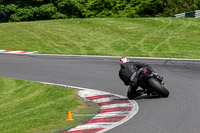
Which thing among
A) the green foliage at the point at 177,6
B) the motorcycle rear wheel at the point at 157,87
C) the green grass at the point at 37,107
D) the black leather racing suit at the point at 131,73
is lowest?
the green foliage at the point at 177,6

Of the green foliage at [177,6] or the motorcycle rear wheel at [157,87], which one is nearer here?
the motorcycle rear wheel at [157,87]

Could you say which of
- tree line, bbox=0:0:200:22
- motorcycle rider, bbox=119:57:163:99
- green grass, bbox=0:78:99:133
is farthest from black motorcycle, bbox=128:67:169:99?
tree line, bbox=0:0:200:22

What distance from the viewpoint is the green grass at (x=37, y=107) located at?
29.5ft

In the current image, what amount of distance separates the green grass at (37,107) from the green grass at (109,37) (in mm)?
10610

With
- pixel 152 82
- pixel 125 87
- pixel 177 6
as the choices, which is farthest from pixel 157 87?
pixel 177 6

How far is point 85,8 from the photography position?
61.5 meters

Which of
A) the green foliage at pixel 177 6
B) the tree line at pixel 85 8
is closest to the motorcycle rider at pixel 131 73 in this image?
the tree line at pixel 85 8

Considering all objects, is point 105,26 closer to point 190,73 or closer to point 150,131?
point 190,73

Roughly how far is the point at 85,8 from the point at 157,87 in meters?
51.4

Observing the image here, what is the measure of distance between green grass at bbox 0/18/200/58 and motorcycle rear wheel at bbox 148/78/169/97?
1202 cm

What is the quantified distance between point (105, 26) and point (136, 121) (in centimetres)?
2922

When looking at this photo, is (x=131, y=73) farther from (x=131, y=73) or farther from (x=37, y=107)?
(x=37, y=107)

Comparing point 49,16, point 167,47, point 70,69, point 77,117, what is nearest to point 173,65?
point 70,69

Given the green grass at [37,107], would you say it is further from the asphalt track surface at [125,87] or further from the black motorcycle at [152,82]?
the black motorcycle at [152,82]
